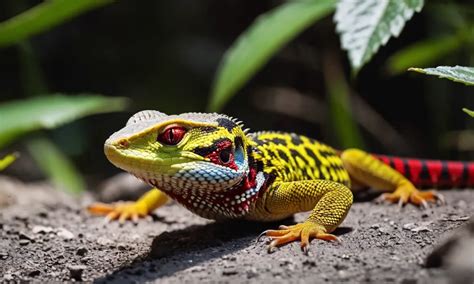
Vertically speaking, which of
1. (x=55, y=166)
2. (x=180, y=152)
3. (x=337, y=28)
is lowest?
(x=55, y=166)

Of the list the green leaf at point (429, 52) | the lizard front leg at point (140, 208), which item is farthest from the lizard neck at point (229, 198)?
the green leaf at point (429, 52)

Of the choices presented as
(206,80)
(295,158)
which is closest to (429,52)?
(295,158)

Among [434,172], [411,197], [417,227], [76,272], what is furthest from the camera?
[434,172]

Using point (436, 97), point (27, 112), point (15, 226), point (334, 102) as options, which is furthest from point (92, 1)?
point (436, 97)

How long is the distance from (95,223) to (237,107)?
202 inches

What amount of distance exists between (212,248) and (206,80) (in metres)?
6.33

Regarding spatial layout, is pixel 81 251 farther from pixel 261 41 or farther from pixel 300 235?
pixel 261 41

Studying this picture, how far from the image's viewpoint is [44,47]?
31.3 feet

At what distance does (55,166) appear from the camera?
721cm

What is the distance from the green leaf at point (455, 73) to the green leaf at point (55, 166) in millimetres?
4630

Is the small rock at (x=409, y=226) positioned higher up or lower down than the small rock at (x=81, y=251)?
higher up

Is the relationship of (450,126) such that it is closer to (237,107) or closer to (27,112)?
(237,107)

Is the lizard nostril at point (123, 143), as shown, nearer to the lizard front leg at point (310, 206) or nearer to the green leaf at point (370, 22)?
the lizard front leg at point (310, 206)

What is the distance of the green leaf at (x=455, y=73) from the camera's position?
2799 mm
